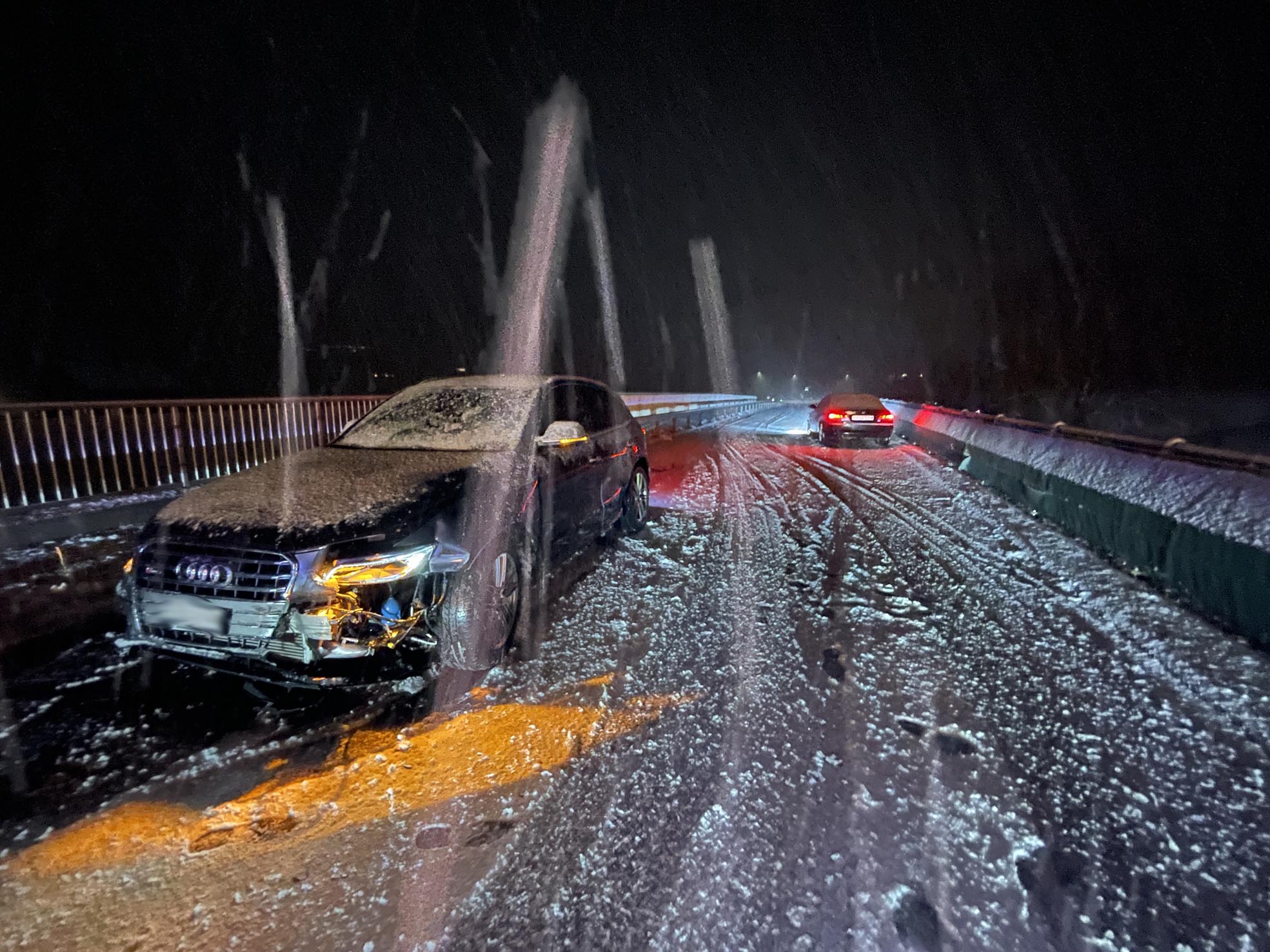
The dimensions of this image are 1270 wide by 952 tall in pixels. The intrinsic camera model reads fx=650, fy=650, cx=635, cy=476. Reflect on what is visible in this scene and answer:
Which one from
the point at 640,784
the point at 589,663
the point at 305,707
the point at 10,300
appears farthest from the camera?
the point at 10,300

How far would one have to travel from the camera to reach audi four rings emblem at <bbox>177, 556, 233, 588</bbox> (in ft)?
10.7

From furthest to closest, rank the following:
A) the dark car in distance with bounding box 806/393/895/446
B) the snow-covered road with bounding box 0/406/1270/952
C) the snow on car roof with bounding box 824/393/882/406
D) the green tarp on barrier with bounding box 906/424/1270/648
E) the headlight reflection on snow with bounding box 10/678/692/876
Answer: the snow on car roof with bounding box 824/393/882/406 → the dark car in distance with bounding box 806/393/895/446 → the green tarp on barrier with bounding box 906/424/1270/648 → the headlight reflection on snow with bounding box 10/678/692/876 → the snow-covered road with bounding box 0/406/1270/952

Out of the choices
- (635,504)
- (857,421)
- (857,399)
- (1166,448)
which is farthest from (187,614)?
(857,399)

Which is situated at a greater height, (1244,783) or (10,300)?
(10,300)

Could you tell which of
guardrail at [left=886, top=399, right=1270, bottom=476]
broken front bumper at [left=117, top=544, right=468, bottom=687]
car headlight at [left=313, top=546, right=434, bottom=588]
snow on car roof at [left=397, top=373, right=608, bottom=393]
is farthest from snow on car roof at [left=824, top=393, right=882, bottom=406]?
broken front bumper at [left=117, top=544, right=468, bottom=687]

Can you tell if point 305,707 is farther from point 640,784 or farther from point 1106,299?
point 1106,299

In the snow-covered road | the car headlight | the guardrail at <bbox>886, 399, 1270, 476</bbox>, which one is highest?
the guardrail at <bbox>886, 399, 1270, 476</bbox>

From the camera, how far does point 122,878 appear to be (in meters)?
2.32

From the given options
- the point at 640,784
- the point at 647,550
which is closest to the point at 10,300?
the point at 647,550

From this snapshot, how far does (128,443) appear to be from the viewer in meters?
8.44

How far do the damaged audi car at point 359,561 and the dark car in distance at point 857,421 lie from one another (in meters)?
12.7

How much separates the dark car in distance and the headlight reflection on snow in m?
14.0

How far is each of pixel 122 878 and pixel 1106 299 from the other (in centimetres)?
9755

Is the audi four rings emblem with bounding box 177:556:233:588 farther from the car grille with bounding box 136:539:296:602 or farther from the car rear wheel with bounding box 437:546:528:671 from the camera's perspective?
the car rear wheel with bounding box 437:546:528:671
